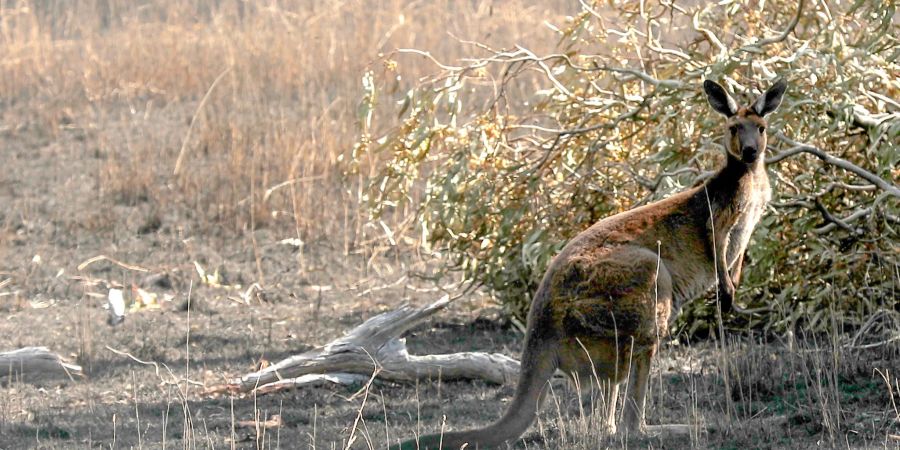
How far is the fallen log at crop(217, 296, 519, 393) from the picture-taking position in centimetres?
658

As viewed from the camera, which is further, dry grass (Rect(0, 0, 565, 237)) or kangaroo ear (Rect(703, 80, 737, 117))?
dry grass (Rect(0, 0, 565, 237))

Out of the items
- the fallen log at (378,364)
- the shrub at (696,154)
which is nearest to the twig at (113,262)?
the shrub at (696,154)

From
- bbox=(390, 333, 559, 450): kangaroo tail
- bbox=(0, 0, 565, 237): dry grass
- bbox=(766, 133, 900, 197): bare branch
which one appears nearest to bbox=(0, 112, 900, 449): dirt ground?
bbox=(390, 333, 559, 450): kangaroo tail

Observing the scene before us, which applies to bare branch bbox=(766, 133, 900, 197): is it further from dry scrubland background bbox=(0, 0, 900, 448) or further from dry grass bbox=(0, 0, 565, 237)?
dry grass bbox=(0, 0, 565, 237)

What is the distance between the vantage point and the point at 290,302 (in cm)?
891

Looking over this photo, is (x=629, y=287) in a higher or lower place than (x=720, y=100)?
lower

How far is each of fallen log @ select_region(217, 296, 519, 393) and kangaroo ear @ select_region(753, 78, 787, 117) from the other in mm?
1871

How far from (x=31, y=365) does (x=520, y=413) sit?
3.20 metres

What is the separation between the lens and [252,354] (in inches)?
295

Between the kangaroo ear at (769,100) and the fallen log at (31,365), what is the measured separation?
3.85m

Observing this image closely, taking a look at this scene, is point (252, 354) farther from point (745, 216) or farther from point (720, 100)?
point (720, 100)

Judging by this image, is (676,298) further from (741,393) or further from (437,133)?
(437,133)

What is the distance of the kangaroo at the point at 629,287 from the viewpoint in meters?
5.07

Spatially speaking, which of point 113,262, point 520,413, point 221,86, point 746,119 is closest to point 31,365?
point 113,262
